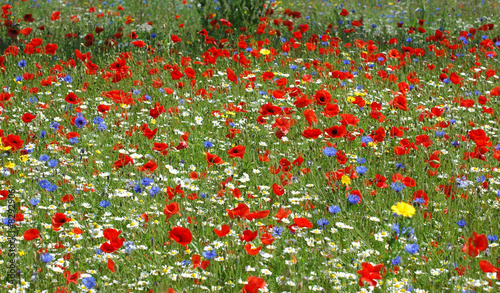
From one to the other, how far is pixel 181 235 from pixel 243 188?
1.13 metres

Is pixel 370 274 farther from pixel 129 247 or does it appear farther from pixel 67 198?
pixel 67 198

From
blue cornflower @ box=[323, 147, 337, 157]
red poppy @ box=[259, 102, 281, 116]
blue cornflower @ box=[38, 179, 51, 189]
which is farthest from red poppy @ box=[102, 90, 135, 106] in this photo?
blue cornflower @ box=[323, 147, 337, 157]

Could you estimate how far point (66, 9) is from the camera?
423 inches

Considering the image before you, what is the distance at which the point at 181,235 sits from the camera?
7.63 ft

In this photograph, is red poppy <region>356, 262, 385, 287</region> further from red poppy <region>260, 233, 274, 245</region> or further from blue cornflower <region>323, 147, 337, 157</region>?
blue cornflower <region>323, 147, 337, 157</region>

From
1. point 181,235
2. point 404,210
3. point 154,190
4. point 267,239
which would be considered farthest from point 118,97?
point 404,210

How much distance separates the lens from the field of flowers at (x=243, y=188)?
2455mm

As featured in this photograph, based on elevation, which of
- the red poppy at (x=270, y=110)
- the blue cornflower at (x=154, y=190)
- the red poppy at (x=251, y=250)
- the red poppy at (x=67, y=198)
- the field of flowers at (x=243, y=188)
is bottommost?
the field of flowers at (x=243, y=188)

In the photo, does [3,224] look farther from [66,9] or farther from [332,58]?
[66,9]

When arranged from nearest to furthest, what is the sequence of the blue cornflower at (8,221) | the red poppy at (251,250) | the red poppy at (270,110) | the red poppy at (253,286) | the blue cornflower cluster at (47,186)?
the red poppy at (253,286), the red poppy at (251,250), the blue cornflower at (8,221), the blue cornflower cluster at (47,186), the red poppy at (270,110)

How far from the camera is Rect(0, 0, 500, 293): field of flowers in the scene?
2.46m

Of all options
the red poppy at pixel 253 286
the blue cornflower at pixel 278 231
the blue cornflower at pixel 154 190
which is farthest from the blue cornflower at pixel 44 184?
the red poppy at pixel 253 286

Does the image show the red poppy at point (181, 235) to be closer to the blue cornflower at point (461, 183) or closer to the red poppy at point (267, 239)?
the red poppy at point (267, 239)

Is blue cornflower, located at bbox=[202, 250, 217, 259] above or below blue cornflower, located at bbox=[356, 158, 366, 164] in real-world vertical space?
above
